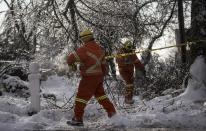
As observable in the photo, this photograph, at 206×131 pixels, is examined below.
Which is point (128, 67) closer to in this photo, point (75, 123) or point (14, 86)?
point (14, 86)

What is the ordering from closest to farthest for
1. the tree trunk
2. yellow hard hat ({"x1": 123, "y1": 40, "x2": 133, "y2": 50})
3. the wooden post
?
the wooden post
the tree trunk
yellow hard hat ({"x1": 123, "y1": 40, "x2": 133, "y2": 50})

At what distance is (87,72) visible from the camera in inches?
383

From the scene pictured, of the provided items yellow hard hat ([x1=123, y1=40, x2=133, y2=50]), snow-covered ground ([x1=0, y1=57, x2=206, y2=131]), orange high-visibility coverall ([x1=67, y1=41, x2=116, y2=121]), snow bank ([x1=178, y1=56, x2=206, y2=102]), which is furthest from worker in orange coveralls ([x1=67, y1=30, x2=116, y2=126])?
yellow hard hat ([x1=123, y1=40, x2=133, y2=50])

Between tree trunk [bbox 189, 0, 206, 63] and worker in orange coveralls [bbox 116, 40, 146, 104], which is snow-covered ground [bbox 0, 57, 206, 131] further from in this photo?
worker in orange coveralls [bbox 116, 40, 146, 104]

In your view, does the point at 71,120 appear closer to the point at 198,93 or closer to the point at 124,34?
the point at 198,93

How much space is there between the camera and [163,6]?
2322 centimetres

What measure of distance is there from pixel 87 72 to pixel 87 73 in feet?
0.06

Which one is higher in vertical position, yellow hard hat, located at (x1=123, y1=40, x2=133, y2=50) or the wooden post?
yellow hard hat, located at (x1=123, y1=40, x2=133, y2=50)

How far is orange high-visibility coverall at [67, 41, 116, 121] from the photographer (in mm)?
9578

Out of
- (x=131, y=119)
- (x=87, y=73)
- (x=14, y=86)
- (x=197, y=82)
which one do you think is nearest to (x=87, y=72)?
(x=87, y=73)

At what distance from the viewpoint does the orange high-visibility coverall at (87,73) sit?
9578 millimetres

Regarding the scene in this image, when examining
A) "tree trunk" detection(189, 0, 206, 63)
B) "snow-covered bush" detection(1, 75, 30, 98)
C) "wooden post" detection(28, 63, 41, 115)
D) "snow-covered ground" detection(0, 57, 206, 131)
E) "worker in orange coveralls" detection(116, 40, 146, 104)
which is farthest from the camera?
"snow-covered bush" detection(1, 75, 30, 98)

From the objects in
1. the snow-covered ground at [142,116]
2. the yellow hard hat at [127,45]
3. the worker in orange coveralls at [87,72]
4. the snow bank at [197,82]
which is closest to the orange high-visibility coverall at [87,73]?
the worker in orange coveralls at [87,72]

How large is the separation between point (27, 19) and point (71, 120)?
457cm
